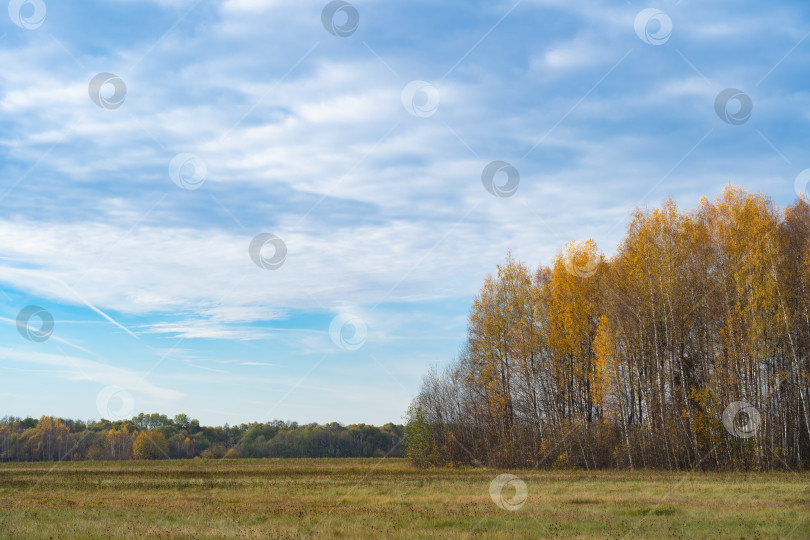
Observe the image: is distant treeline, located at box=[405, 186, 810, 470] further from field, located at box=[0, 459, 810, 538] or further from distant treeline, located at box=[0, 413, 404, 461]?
distant treeline, located at box=[0, 413, 404, 461]

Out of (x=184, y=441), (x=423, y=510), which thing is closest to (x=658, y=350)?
(x=423, y=510)

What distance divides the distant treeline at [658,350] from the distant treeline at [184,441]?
251 feet

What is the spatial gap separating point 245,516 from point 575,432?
31.1 metres

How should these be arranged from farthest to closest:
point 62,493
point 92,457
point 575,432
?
point 92,457 → point 575,432 → point 62,493

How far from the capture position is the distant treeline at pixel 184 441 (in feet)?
382

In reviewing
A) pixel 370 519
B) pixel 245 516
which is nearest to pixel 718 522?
pixel 370 519

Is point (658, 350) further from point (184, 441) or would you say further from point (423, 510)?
point (184, 441)

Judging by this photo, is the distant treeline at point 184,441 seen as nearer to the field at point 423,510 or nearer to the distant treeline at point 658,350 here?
the distant treeline at point 658,350

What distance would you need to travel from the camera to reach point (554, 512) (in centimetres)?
2069

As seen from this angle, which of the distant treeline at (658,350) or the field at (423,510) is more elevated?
the distant treeline at (658,350)

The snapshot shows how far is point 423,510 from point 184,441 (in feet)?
373

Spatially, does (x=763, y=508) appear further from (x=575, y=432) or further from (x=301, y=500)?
(x=575, y=432)

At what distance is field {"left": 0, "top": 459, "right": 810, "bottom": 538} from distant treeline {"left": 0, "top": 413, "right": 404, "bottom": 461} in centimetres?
8774

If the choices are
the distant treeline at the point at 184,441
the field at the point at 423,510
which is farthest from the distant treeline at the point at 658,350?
the distant treeline at the point at 184,441
